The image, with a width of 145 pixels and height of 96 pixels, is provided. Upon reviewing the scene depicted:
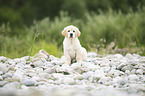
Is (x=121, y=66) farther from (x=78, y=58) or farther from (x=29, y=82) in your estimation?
(x=29, y=82)

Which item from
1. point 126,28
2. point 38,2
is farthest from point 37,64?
point 38,2

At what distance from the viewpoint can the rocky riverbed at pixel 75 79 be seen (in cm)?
242

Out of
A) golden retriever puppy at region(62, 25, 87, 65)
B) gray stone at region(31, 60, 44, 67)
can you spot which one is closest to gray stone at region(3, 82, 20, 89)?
gray stone at region(31, 60, 44, 67)

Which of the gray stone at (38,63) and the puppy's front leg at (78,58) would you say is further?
the puppy's front leg at (78,58)

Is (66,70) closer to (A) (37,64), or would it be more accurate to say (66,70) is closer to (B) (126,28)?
(A) (37,64)

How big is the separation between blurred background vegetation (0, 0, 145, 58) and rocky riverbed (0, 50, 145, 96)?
1.80 meters

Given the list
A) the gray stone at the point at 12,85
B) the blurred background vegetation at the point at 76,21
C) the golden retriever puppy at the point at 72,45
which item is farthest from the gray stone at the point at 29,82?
the blurred background vegetation at the point at 76,21

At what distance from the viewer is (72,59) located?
420 centimetres

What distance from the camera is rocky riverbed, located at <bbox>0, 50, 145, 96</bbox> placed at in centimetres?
242

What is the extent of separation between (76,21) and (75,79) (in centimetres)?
574

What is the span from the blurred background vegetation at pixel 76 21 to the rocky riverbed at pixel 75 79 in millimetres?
1803

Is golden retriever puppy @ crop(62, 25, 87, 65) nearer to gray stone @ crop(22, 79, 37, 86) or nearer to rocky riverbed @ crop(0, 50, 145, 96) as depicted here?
rocky riverbed @ crop(0, 50, 145, 96)

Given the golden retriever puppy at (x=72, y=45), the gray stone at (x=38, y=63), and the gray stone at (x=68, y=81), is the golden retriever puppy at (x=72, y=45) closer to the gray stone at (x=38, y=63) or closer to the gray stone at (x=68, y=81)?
the gray stone at (x=38, y=63)

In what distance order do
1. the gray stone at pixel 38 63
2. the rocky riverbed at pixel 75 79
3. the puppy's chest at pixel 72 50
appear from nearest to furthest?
the rocky riverbed at pixel 75 79 → the gray stone at pixel 38 63 → the puppy's chest at pixel 72 50
